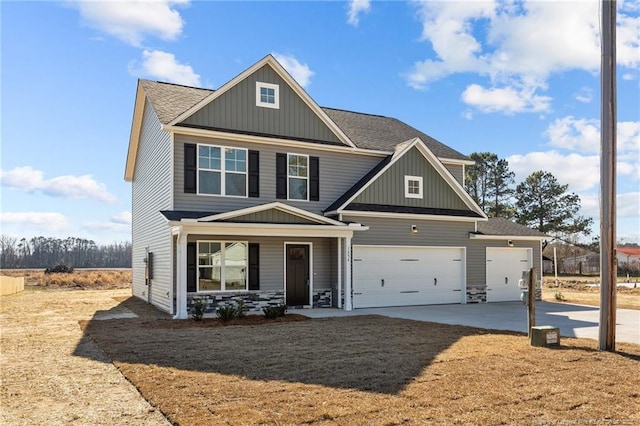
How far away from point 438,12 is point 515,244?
10707 mm

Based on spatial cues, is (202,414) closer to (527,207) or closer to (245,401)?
(245,401)

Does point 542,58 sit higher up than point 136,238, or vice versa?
point 542,58

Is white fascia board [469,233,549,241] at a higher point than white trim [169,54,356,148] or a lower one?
lower

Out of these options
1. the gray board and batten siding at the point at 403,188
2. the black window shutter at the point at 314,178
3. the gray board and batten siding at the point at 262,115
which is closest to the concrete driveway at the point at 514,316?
the gray board and batten siding at the point at 403,188

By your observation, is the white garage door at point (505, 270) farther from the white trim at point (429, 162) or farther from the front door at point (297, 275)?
the front door at point (297, 275)

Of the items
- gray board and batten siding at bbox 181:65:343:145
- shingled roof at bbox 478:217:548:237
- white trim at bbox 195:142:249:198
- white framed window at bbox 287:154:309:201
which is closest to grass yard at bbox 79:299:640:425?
white trim at bbox 195:142:249:198

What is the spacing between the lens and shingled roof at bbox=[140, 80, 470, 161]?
52.8 ft

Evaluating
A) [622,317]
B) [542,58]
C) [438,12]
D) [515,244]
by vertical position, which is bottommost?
[622,317]

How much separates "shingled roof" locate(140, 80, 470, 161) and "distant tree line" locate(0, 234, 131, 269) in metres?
54.4

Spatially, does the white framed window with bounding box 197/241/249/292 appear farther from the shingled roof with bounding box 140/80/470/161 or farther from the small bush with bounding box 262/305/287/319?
the shingled roof with bounding box 140/80/470/161

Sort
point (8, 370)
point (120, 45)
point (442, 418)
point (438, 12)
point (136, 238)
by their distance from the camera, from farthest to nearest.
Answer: point (136, 238), point (120, 45), point (438, 12), point (8, 370), point (442, 418)

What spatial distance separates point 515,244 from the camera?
65.1ft

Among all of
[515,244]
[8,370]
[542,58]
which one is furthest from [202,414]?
[515,244]

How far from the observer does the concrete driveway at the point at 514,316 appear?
11.5m
